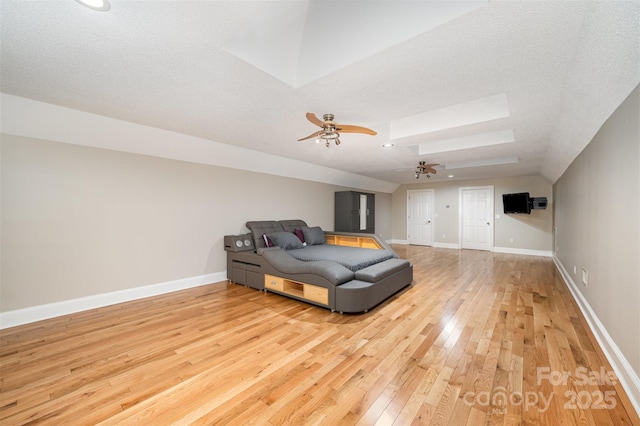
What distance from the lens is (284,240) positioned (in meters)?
4.98

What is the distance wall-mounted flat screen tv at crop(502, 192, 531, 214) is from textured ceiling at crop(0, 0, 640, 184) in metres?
4.52

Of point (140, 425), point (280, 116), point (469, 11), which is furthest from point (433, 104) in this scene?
point (140, 425)

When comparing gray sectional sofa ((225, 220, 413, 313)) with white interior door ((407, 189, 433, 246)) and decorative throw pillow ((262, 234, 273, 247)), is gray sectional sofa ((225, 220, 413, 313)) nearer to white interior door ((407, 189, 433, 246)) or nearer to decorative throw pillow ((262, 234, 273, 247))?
decorative throw pillow ((262, 234, 273, 247))

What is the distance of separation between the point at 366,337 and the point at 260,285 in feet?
6.99

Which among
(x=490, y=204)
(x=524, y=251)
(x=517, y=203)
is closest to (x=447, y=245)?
(x=490, y=204)

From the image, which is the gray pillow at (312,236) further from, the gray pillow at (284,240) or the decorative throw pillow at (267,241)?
the decorative throw pillow at (267,241)

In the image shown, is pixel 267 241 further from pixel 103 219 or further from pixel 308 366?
pixel 308 366

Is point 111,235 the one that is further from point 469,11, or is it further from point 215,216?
point 469,11

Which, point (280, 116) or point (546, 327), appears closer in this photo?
point (546, 327)

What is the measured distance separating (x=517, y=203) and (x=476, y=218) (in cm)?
126

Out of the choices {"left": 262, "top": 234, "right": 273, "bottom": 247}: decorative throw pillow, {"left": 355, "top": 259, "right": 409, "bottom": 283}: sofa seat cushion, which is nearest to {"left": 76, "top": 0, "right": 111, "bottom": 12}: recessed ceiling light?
{"left": 355, "top": 259, "right": 409, "bottom": 283}: sofa seat cushion

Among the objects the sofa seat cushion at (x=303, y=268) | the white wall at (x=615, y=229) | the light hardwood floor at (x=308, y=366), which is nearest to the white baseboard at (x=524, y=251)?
the light hardwood floor at (x=308, y=366)

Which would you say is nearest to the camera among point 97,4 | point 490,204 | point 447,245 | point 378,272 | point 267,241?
point 97,4

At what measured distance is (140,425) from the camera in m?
1.53
